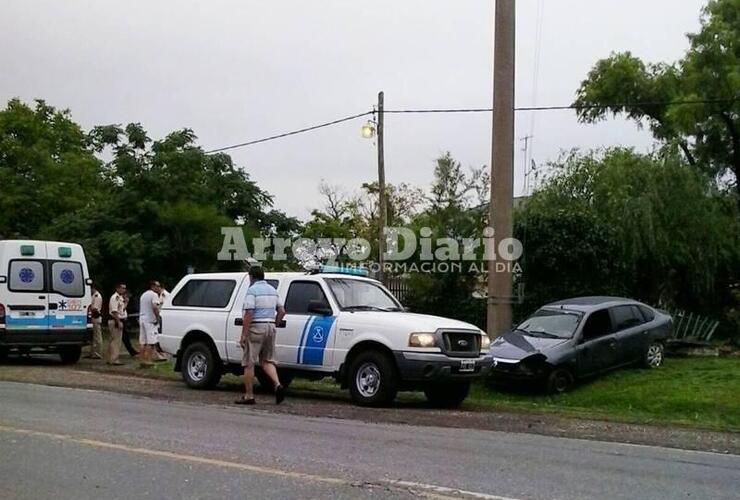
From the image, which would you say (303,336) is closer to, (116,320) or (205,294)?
(205,294)

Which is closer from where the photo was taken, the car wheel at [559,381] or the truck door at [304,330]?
the truck door at [304,330]

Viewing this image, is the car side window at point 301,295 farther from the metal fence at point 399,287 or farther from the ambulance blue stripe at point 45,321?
the metal fence at point 399,287

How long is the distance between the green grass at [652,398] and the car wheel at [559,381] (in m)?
0.14

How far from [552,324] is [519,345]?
1086 millimetres

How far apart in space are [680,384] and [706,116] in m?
15.3

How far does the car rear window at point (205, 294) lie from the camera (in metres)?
14.2

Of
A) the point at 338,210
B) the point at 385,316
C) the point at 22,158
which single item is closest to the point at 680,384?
the point at 385,316

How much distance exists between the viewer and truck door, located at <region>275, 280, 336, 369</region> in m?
12.7

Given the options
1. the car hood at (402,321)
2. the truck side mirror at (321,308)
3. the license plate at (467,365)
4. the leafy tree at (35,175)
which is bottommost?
the license plate at (467,365)

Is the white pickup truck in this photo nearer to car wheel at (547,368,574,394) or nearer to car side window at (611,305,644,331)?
car wheel at (547,368,574,394)

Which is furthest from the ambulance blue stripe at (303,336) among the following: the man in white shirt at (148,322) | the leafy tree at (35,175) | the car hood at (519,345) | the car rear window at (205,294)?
the leafy tree at (35,175)

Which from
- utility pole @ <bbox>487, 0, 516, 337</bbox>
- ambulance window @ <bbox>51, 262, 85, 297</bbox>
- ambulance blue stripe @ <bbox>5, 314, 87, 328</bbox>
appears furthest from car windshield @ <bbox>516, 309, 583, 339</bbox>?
ambulance window @ <bbox>51, 262, 85, 297</bbox>

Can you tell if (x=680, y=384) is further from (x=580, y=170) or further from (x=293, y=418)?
(x=580, y=170)

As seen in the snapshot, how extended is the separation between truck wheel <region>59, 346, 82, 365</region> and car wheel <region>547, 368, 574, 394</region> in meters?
9.88
